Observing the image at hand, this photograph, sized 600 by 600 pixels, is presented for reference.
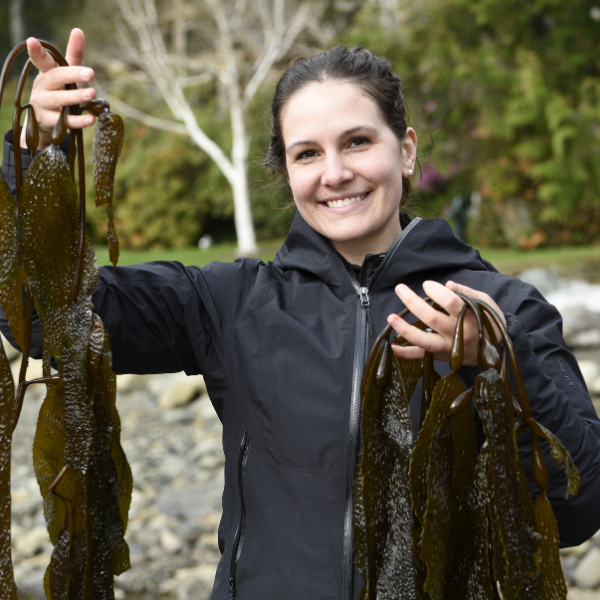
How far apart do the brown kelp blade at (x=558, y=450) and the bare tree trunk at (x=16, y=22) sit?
2092cm

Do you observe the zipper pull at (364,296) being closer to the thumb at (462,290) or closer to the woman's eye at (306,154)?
the woman's eye at (306,154)

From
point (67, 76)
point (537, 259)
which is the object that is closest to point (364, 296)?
point (67, 76)

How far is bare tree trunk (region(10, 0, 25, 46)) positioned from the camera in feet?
61.9

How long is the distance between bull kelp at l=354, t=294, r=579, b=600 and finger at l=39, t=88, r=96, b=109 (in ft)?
2.19

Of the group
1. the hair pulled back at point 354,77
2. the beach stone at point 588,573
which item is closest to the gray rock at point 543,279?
the beach stone at point 588,573

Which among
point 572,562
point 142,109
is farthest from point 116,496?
point 142,109

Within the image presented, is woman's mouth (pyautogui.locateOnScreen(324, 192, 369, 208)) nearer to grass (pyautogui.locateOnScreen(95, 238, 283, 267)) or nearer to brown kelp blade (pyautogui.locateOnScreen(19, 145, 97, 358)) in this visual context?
brown kelp blade (pyautogui.locateOnScreen(19, 145, 97, 358))

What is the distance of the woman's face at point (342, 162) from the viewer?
1693mm

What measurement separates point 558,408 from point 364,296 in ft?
1.85

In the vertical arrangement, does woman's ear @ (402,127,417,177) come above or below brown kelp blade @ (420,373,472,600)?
above

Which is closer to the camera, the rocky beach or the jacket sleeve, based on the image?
the jacket sleeve

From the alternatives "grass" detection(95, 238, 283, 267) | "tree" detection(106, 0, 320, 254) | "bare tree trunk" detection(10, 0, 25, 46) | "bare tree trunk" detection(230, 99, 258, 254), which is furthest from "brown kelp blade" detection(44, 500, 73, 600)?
"bare tree trunk" detection(10, 0, 25, 46)

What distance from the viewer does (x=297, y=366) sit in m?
1.67

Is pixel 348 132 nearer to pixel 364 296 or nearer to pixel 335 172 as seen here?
pixel 335 172
